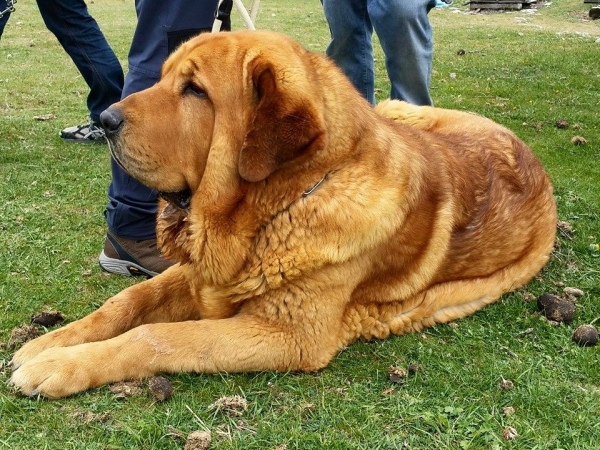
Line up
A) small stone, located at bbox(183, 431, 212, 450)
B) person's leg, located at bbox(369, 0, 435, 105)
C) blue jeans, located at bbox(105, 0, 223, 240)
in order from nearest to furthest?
1. small stone, located at bbox(183, 431, 212, 450)
2. blue jeans, located at bbox(105, 0, 223, 240)
3. person's leg, located at bbox(369, 0, 435, 105)

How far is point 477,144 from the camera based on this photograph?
12.4 ft

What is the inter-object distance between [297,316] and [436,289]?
3.14 ft

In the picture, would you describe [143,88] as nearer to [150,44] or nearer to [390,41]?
[150,44]

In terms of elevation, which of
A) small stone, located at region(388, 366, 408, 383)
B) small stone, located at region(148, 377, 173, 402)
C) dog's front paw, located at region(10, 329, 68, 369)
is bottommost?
small stone, located at region(388, 366, 408, 383)

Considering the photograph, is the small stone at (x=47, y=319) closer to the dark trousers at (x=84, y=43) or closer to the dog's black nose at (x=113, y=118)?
the dog's black nose at (x=113, y=118)

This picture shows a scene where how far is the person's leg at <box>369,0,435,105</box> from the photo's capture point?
4480mm

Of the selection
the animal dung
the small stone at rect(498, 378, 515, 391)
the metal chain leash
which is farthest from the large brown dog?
the metal chain leash

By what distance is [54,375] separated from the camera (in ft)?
8.42

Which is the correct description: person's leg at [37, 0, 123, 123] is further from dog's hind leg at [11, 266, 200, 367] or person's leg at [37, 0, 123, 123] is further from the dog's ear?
the dog's ear

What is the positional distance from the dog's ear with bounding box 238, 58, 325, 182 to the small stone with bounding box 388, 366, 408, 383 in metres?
1.09

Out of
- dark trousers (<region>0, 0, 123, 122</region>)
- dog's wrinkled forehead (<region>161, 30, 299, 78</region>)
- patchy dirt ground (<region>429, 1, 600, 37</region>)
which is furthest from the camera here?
patchy dirt ground (<region>429, 1, 600, 37</region>)

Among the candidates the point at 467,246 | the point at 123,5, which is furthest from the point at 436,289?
the point at 123,5

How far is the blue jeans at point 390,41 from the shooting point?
14.8 ft

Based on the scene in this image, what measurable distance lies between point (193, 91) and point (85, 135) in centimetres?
436
